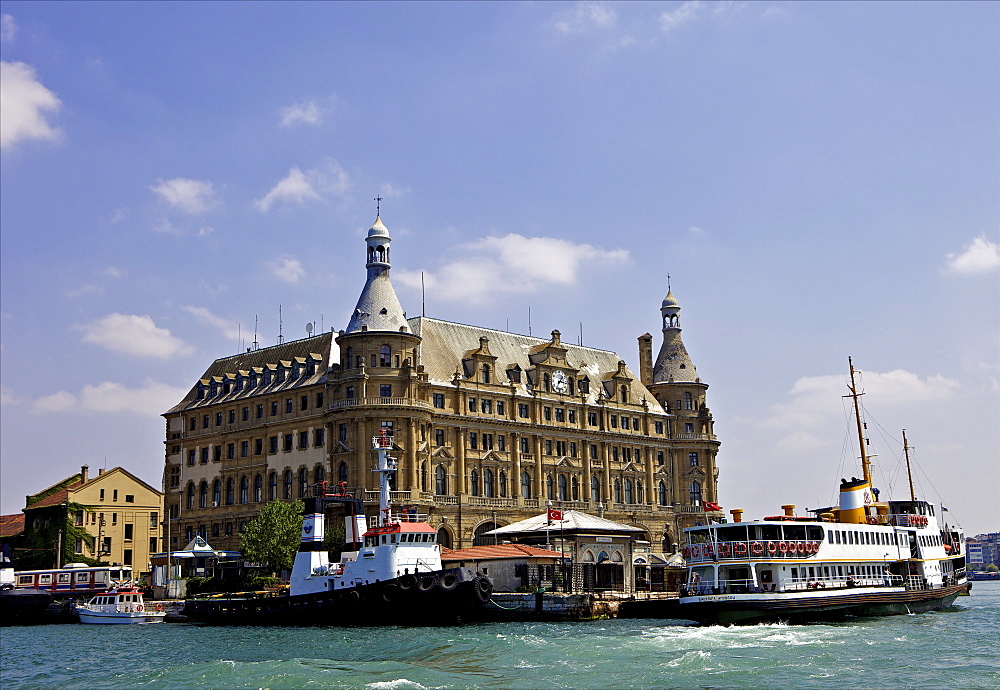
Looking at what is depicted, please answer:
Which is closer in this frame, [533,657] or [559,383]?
[533,657]

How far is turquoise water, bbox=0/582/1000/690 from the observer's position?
41.2 meters

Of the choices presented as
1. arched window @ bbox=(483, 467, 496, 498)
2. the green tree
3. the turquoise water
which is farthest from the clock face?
the turquoise water

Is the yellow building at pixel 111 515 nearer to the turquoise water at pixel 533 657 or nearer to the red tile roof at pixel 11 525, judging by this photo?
the red tile roof at pixel 11 525

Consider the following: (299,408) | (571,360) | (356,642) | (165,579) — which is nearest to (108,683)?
(356,642)

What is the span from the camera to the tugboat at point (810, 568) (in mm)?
63031

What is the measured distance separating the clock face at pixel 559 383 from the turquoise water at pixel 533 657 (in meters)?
48.2

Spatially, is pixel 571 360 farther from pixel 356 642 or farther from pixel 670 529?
pixel 356 642

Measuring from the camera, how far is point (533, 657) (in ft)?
156

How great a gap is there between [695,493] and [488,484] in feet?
93.0

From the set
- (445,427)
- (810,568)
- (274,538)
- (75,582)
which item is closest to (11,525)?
(75,582)

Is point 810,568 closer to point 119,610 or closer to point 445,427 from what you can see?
point 445,427

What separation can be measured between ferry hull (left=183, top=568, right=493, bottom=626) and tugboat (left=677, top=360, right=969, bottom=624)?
12.6 meters

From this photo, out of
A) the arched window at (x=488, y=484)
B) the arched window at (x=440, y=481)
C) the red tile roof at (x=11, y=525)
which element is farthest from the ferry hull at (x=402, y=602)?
the red tile roof at (x=11, y=525)

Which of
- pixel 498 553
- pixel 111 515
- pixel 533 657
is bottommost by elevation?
pixel 533 657
